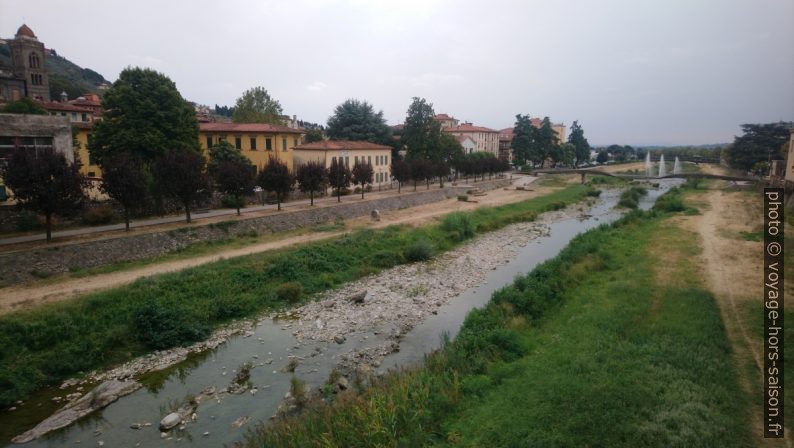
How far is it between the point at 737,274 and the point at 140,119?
134 ft

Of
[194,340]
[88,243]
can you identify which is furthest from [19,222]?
[194,340]

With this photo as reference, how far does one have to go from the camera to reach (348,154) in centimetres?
5216

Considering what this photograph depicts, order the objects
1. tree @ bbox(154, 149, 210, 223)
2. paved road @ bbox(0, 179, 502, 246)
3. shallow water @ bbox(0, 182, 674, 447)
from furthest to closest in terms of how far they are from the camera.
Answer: tree @ bbox(154, 149, 210, 223) < paved road @ bbox(0, 179, 502, 246) < shallow water @ bbox(0, 182, 674, 447)

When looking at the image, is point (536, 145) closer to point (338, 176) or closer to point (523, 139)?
point (523, 139)

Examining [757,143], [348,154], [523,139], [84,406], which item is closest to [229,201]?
[348,154]

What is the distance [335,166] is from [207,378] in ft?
97.4

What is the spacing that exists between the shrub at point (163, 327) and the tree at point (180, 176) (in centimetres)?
1232

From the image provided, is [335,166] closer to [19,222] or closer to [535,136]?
[19,222]

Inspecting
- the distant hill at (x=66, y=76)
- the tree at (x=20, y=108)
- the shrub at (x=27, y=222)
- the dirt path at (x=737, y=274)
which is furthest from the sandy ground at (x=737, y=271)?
the distant hill at (x=66, y=76)

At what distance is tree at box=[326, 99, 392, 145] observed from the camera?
6544 cm

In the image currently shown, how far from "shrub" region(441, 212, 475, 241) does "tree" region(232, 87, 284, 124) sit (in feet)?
115

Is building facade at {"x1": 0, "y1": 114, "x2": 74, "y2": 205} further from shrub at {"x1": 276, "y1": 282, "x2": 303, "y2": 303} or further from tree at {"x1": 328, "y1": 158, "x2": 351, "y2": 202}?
tree at {"x1": 328, "y1": 158, "x2": 351, "y2": 202}

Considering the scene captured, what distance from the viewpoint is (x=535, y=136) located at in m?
95.3

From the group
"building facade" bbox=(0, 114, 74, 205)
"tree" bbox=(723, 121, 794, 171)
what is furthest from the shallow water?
"tree" bbox=(723, 121, 794, 171)
